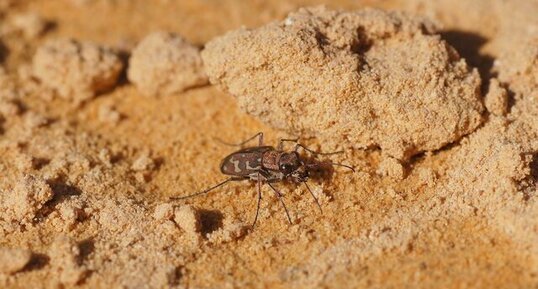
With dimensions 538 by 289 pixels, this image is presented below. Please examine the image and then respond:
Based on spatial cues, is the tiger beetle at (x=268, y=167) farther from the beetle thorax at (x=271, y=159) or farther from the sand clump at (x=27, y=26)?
the sand clump at (x=27, y=26)

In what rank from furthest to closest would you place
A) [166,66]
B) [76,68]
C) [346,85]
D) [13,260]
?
[76,68] → [166,66] → [346,85] → [13,260]

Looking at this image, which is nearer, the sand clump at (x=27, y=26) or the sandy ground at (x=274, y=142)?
the sandy ground at (x=274, y=142)

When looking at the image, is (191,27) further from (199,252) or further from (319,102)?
(199,252)

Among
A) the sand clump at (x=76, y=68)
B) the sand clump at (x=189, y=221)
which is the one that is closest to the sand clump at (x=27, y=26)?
the sand clump at (x=76, y=68)

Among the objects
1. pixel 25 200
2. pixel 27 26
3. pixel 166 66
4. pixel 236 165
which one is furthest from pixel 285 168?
pixel 27 26

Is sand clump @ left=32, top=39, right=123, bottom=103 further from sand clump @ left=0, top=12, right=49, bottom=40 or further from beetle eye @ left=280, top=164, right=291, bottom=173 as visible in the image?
beetle eye @ left=280, top=164, right=291, bottom=173

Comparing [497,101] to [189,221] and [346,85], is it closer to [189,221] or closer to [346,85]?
[346,85]

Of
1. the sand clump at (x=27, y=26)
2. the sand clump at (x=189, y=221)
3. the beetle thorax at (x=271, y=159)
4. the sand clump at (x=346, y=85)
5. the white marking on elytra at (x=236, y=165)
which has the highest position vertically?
the sand clump at (x=27, y=26)
